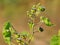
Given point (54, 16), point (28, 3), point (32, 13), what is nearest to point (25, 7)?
point (28, 3)

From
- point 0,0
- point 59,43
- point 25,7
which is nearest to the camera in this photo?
point 59,43

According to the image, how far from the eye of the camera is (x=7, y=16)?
559cm

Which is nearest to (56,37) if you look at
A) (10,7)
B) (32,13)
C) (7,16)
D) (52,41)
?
(52,41)

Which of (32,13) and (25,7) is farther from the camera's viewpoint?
(25,7)

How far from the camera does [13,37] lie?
3.36 ft

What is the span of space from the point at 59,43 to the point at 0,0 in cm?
544

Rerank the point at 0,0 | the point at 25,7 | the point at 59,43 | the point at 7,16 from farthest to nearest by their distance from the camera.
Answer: the point at 0,0, the point at 25,7, the point at 7,16, the point at 59,43

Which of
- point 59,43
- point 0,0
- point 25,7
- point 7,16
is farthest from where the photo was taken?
point 0,0

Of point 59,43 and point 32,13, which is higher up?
point 32,13

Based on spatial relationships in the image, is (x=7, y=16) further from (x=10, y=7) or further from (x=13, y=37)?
(x=13, y=37)

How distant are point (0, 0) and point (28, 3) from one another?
0.63 metres

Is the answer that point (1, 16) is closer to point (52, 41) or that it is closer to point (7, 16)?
point (7, 16)

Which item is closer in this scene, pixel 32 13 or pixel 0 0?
pixel 32 13

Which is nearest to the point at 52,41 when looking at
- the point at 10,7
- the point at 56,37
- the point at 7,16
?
the point at 56,37
